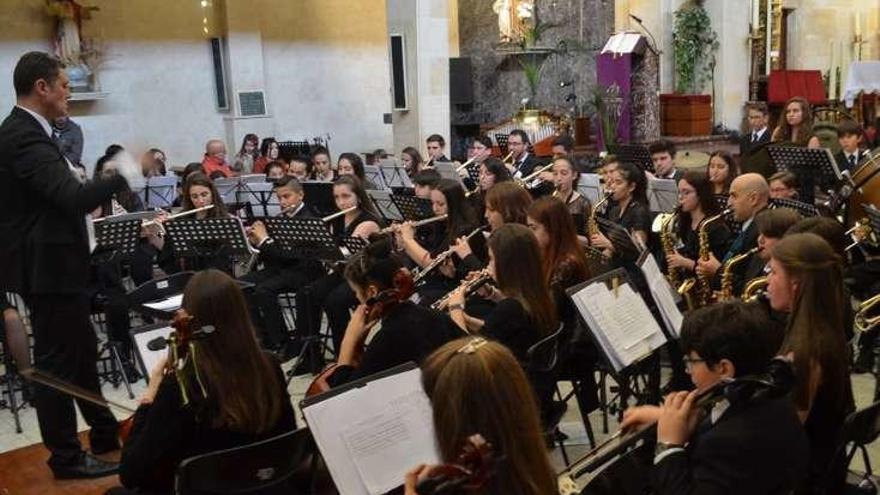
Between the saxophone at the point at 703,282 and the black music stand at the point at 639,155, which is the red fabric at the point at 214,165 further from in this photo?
the saxophone at the point at 703,282

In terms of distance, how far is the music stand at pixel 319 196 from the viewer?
8.29 m

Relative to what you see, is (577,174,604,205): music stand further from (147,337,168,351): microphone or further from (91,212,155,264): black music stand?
(147,337,168,351): microphone

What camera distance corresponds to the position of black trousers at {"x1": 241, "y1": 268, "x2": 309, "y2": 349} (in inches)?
272

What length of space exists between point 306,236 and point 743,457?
4305 mm

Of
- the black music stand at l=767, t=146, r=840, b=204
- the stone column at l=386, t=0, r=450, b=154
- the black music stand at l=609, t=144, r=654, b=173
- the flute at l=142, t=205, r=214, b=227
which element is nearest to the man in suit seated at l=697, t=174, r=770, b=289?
the black music stand at l=767, t=146, r=840, b=204

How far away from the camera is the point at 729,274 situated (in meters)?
5.19

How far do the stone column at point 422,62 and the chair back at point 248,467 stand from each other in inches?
436

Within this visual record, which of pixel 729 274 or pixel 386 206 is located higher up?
pixel 386 206

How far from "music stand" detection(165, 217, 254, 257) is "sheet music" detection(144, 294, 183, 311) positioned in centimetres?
112

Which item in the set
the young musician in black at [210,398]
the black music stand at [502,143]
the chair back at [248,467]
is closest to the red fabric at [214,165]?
the black music stand at [502,143]

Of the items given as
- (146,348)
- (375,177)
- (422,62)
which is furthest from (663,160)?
(422,62)

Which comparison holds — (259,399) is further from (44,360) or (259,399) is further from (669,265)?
(669,265)

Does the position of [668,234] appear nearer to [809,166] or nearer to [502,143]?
[809,166]

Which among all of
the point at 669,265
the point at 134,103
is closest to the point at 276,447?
the point at 669,265
